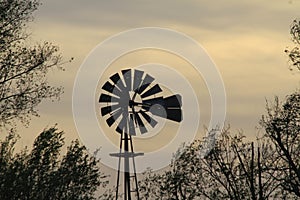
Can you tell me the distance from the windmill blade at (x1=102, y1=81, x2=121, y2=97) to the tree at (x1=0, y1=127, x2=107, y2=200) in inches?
623

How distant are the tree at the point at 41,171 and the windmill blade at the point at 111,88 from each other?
15.8 m

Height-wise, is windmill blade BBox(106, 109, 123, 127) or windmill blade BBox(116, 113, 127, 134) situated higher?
windmill blade BBox(106, 109, 123, 127)

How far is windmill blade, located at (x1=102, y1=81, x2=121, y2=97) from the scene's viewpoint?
6131 centimetres

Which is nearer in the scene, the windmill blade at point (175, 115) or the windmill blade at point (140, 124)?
the windmill blade at point (175, 115)

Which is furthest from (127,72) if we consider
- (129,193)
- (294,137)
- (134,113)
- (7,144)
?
Result: (7,144)

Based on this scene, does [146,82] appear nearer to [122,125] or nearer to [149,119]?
[149,119]

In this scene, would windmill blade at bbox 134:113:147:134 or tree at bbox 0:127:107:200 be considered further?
windmill blade at bbox 134:113:147:134

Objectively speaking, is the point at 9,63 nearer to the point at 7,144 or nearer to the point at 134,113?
the point at 7,144

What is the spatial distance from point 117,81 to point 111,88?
65cm

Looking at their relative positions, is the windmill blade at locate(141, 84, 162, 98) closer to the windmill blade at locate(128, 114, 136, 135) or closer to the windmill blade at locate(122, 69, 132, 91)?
the windmill blade at locate(122, 69, 132, 91)

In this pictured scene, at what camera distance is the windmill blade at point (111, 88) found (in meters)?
61.3

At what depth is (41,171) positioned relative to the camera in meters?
37.2

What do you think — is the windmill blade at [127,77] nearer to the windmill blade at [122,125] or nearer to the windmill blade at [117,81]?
the windmill blade at [117,81]

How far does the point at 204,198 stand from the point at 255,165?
6.84m
